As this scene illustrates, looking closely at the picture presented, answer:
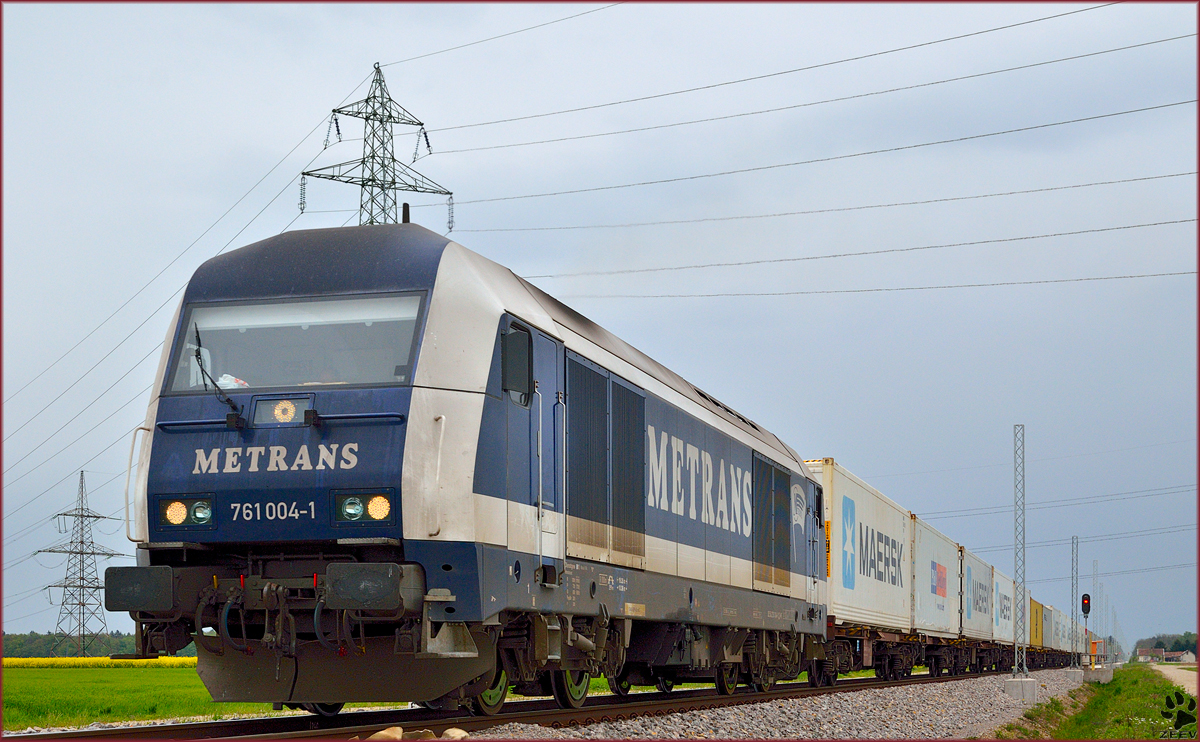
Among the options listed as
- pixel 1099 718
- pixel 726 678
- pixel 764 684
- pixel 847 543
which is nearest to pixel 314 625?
pixel 726 678

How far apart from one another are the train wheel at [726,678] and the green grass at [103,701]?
6.77m

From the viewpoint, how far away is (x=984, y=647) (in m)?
46.2

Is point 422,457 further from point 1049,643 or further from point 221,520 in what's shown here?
point 1049,643

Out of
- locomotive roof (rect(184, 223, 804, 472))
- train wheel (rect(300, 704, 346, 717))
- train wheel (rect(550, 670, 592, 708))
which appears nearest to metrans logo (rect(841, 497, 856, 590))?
train wheel (rect(550, 670, 592, 708))

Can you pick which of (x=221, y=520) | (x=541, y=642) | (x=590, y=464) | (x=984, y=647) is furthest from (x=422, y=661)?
(x=984, y=647)

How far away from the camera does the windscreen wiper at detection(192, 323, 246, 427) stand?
9.73 metres

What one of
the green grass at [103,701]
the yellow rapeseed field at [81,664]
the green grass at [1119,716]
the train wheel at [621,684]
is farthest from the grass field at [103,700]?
the green grass at [1119,716]

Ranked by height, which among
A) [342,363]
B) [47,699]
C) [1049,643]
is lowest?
[1049,643]

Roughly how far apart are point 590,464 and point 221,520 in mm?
3966

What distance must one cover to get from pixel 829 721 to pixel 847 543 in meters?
11.1

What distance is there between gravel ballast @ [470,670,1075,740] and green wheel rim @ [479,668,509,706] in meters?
0.99

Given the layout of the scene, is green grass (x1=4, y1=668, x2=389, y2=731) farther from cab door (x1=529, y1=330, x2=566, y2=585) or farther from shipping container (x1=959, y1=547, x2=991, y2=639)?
shipping container (x1=959, y1=547, x2=991, y2=639)

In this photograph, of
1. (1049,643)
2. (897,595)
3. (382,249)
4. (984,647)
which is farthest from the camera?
(1049,643)

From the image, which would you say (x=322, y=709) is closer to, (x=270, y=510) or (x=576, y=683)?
(x=576, y=683)
